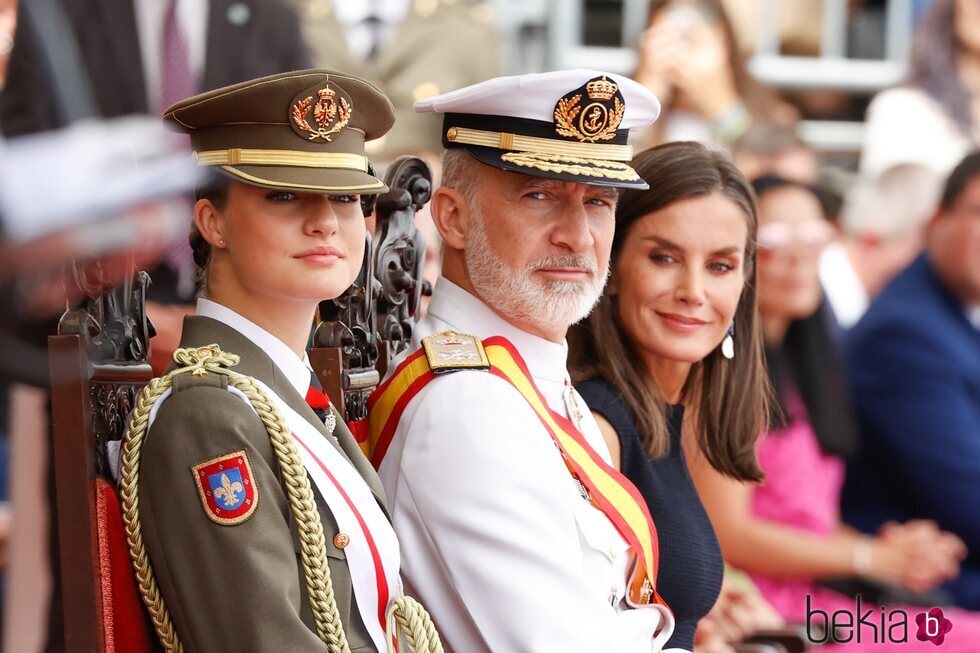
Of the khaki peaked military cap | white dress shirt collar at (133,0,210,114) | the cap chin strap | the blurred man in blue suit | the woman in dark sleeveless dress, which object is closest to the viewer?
the khaki peaked military cap

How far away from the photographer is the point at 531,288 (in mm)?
2346

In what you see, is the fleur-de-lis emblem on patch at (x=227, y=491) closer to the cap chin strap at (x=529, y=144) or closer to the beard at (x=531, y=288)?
the beard at (x=531, y=288)

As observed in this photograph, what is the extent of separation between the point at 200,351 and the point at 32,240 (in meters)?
0.74

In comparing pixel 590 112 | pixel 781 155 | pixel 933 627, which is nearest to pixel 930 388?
pixel 933 627

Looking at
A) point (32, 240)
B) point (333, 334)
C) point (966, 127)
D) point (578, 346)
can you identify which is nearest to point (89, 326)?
point (333, 334)

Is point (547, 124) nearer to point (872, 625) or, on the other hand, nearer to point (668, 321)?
point (668, 321)

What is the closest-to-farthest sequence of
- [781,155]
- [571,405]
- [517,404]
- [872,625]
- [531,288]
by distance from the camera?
[517,404] < [531,288] < [571,405] < [872,625] < [781,155]

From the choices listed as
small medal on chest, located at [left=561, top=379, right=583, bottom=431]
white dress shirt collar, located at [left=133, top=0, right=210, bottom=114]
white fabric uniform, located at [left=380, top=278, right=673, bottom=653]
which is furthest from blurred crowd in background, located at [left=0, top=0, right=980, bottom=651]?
small medal on chest, located at [left=561, top=379, right=583, bottom=431]

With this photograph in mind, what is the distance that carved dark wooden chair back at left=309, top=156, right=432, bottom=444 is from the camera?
241cm

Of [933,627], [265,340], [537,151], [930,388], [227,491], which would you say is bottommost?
[933,627]

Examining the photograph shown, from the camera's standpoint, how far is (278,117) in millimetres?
1943

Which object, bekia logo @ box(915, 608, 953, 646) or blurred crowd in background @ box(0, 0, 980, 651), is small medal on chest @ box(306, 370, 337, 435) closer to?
blurred crowd in background @ box(0, 0, 980, 651)

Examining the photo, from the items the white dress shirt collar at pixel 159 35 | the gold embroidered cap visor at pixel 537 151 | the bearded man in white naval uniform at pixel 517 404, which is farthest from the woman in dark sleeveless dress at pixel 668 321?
the white dress shirt collar at pixel 159 35

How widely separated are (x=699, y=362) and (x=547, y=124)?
745 millimetres
